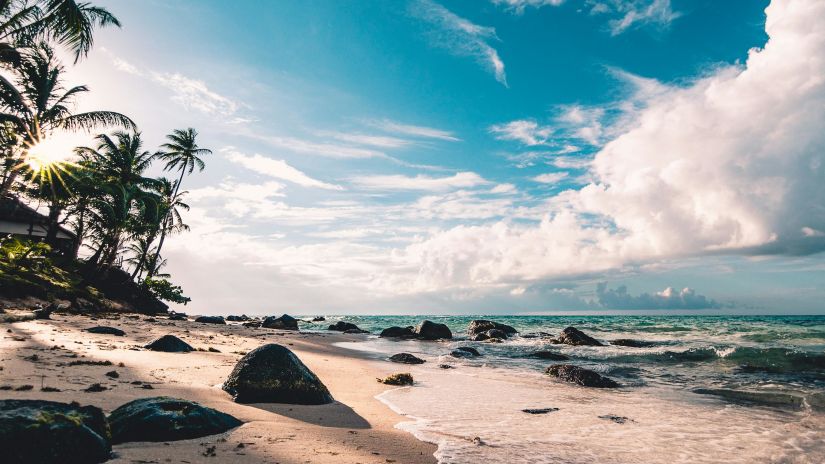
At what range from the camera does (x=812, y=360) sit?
49.0 ft

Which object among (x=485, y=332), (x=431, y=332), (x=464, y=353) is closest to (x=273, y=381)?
(x=464, y=353)

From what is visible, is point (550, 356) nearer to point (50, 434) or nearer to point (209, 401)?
point (209, 401)

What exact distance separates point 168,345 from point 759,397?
1444 cm

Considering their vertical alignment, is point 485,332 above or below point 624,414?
below

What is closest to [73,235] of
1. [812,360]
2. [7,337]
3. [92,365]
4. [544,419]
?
[7,337]

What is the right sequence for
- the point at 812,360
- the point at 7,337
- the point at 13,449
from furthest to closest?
1. the point at 812,360
2. the point at 7,337
3. the point at 13,449

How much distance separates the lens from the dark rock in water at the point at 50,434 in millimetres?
3246

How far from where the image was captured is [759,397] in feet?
31.8

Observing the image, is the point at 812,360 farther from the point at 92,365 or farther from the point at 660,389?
the point at 92,365

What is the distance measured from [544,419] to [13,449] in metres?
6.63

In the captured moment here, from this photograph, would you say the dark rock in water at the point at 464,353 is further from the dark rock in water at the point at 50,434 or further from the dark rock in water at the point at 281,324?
the dark rock in water at the point at 281,324

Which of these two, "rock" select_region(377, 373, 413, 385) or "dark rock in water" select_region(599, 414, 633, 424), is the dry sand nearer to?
"rock" select_region(377, 373, 413, 385)

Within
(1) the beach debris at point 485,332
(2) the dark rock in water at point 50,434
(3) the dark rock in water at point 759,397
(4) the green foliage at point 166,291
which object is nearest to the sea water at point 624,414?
(3) the dark rock in water at point 759,397

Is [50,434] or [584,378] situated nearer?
[50,434]
